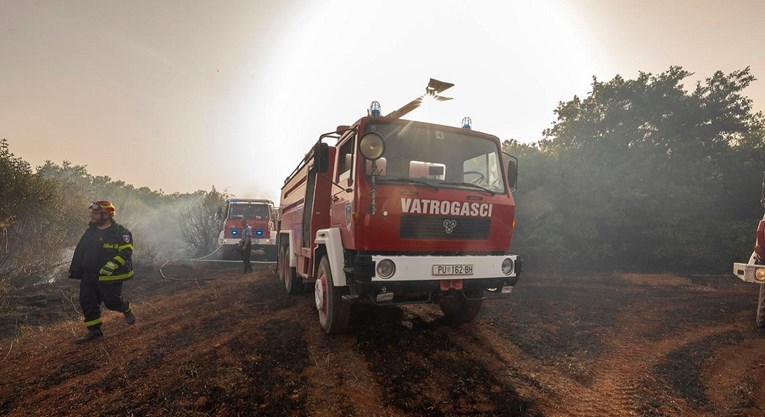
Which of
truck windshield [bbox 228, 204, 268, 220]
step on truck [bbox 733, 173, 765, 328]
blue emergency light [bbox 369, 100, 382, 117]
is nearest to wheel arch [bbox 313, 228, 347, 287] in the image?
blue emergency light [bbox 369, 100, 382, 117]

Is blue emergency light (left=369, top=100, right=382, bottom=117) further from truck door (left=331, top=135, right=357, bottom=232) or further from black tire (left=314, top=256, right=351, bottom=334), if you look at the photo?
black tire (left=314, top=256, right=351, bottom=334)

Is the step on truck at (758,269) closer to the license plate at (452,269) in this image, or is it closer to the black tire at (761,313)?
the black tire at (761,313)

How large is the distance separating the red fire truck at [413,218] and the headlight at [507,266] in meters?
0.01

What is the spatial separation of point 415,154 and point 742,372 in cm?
442

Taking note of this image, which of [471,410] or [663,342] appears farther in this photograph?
[663,342]

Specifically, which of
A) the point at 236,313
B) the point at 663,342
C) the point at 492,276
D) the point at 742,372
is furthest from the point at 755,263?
the point at 236,313

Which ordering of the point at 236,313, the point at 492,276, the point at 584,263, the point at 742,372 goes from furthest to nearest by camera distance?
the point at 584,263
the point at 236,313
the point at 492,276
the point at 742,372

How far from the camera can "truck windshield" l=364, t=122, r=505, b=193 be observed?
449cm

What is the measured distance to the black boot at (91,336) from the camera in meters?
4.96

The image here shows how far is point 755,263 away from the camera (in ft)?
18.3

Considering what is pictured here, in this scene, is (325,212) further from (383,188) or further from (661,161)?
(661,161)

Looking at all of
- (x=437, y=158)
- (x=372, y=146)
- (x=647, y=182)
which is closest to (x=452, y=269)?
(x=437, y=158)

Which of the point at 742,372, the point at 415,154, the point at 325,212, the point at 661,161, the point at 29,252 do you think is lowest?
the point at 742,372

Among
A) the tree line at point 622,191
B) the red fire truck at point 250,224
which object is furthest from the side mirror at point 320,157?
the red fire truck at point 250,224
